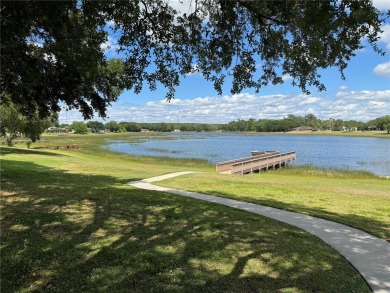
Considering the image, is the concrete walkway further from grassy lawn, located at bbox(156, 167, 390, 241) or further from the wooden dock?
the wooden dock

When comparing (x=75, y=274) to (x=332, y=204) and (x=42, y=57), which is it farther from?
(x=332, y=204)

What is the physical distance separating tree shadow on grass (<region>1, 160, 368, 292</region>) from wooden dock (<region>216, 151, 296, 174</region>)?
20748 mm

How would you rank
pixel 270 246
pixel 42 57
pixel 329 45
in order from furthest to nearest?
pixel 42 57 < pixel 270 246 < pixel 329 45

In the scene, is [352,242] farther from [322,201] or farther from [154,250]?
[322,201]

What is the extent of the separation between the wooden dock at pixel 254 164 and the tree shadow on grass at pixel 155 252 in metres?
20.7

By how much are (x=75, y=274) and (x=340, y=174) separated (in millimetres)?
28670

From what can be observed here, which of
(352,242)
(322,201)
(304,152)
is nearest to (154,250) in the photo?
(352,242)

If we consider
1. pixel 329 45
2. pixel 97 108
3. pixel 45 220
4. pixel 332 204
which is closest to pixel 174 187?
pixel 97 108

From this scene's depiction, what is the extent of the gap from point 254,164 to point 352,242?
27.9m

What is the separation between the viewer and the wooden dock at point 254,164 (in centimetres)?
2946

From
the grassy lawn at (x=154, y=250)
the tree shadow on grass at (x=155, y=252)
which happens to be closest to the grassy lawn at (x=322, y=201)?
the grassy lawn at (x=154, y=250)

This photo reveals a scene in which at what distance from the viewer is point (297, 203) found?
11.6 metres

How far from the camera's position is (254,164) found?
34.7 metres

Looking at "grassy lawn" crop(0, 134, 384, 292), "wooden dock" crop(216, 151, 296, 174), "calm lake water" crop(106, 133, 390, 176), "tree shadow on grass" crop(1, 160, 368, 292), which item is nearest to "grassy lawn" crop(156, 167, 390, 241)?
"grassy lawn" crop(0, 134, 384, 292)
